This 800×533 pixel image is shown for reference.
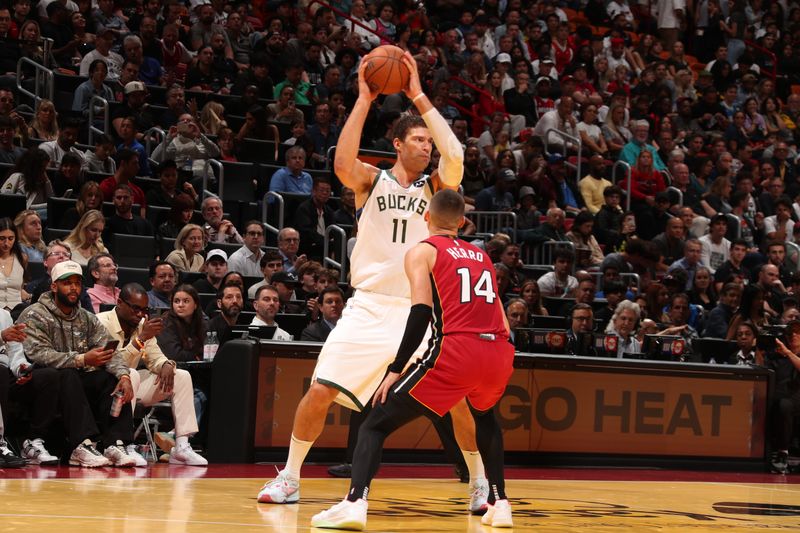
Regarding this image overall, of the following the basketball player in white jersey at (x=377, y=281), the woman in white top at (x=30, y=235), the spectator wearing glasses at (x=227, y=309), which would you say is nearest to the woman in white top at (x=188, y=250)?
the woman in white top at (x=30, y=235)

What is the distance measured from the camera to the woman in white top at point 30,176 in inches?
517

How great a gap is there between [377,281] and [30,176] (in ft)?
23.1

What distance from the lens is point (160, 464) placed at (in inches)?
376

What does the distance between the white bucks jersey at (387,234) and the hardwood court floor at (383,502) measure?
4.28 feet

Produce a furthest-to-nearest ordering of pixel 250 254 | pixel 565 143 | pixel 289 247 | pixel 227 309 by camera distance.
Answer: pixel 565 143
pixel 289 247
pixel 250 254
pixel 227 309

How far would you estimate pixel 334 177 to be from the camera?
17234 millimetres

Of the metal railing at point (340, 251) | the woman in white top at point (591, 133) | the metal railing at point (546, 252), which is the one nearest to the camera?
the metal railing at point (340, 251)

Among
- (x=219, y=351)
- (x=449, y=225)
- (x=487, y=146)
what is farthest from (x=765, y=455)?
(x=487, y=146)

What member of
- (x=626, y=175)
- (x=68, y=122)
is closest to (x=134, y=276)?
(x=68, y=122)

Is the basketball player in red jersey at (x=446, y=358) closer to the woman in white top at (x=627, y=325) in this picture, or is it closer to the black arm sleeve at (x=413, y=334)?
the black arm sleeve at (x=413, y=334)

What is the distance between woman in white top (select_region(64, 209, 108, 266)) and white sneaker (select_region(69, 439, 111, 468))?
139 inches

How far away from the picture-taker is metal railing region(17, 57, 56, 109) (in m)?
15.6

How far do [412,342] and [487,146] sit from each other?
41.0 ft

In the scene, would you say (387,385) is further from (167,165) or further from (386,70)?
(167,165)
